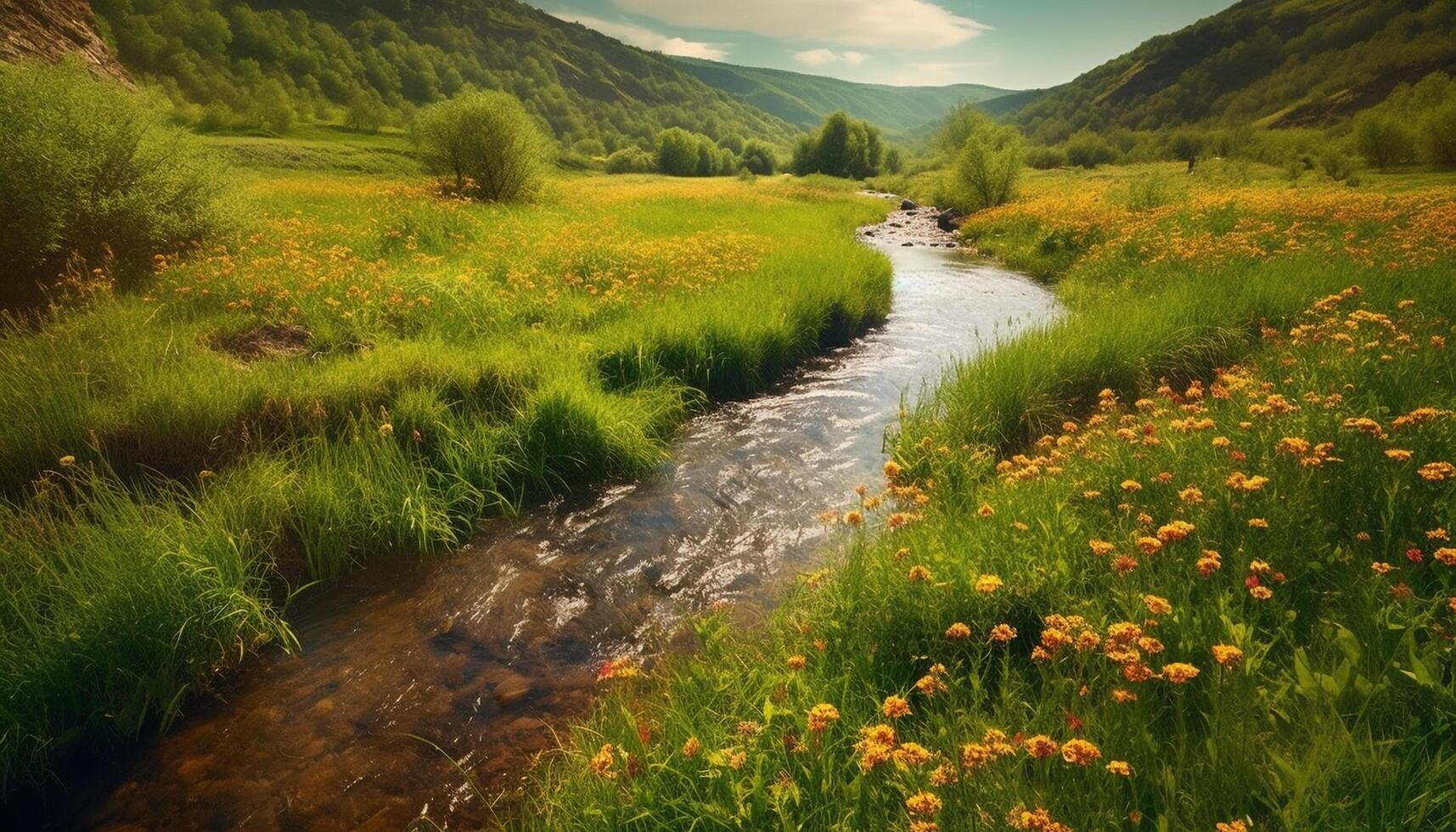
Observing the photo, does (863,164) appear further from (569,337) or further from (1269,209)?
(569,337)

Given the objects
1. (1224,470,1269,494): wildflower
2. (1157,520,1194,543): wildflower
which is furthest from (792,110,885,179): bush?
(1157,520,1194,543): wildflower

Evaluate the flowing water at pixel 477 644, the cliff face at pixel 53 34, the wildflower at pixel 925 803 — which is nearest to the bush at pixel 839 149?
the cliff face at pixel 53 34

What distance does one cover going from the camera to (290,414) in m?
6.03

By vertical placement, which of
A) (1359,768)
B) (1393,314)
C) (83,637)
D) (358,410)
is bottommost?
(83,637)

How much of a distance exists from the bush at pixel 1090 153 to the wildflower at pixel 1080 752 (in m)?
103

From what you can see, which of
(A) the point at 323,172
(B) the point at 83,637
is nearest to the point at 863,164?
(A) the point at 323,172

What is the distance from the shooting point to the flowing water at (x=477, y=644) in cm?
333

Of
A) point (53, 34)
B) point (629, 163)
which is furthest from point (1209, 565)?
Result: point (629, 163)

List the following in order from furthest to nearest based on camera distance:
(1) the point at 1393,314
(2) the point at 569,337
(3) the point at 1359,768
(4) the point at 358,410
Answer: (2) the point at 569,337 → (1) the point at 1393,314 → (4) the point at 358,410 → (3) the point at 1359,768

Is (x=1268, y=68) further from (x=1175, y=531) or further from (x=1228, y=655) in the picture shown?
(x=1228, y=655)

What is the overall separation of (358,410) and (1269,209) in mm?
23662

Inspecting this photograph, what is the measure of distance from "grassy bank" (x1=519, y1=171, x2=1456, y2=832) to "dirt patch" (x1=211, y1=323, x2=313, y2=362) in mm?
6614

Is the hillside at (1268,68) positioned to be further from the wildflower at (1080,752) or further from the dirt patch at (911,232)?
the wildflower at (1080,752)

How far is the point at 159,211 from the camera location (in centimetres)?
1012
